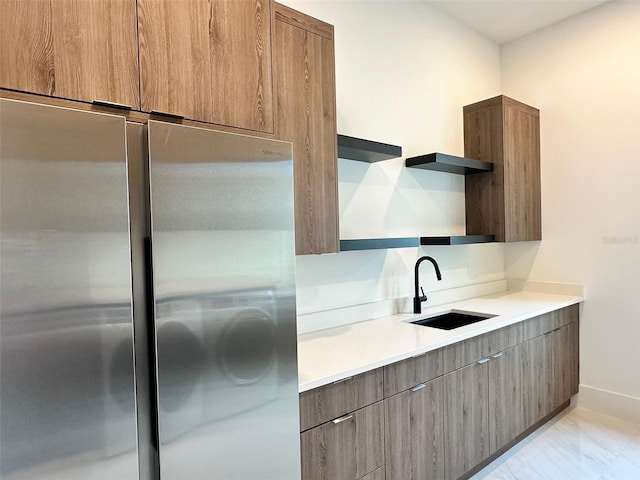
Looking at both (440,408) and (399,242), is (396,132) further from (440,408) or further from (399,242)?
(440,408)

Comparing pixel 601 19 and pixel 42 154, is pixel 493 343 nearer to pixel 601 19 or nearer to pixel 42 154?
pixel 42 154

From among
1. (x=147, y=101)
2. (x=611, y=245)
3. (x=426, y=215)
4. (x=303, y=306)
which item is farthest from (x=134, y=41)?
(x=611, y=245)

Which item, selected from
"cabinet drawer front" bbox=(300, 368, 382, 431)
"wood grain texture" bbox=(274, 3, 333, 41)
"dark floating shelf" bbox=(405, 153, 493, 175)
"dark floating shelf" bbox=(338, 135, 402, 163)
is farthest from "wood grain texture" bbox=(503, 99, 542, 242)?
"cabinet drawer front" bbox=(300, 368, 382, 431)

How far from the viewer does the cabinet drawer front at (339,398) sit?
1.48 meters

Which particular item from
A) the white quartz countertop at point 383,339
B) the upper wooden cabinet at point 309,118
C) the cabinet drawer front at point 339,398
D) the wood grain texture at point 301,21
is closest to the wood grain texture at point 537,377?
the white quartz countertop at point 383,339

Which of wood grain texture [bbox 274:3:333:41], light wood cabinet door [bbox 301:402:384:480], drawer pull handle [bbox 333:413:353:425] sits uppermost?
wood grain texture [bbox 274:3:333:41]

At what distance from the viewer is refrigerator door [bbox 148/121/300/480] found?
1.07m

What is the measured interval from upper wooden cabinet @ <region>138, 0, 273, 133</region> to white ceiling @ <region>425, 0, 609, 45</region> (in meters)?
2.05

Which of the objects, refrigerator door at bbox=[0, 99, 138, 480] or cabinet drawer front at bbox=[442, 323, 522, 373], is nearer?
refrigerator door at bbox=[0, 99, 138, 480]

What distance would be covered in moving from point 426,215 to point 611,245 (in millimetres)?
1462

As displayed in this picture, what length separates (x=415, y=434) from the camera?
1.87 m

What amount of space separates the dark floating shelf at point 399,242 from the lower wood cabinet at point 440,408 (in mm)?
634

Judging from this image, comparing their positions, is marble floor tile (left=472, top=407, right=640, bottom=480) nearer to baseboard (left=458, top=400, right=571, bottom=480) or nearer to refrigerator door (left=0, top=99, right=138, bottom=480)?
baseboard (left=458, top=400, right=571, bottom=480)

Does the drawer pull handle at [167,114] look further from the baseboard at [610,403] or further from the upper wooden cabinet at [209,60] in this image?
the baseboard at [610,403]
